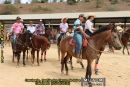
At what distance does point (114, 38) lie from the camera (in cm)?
1197

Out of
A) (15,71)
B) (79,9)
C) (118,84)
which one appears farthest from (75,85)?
(79,9)

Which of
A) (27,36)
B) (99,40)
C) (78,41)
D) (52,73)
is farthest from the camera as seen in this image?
(27,36)

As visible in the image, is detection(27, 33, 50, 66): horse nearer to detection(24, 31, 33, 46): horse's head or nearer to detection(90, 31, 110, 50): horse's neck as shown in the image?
detection(24, 31, 33, 46): horse's head

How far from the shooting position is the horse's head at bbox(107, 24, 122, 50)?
469 inches

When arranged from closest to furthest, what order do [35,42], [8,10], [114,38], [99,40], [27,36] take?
[114,38]
[99,40]
[27,36]
[35,42]
[8,10]

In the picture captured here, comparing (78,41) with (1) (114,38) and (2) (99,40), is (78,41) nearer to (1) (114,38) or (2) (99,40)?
(2) (99,40)

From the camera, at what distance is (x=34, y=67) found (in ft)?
52.3

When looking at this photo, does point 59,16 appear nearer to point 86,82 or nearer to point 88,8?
point 86,82

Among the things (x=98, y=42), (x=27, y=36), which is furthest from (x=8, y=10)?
(x=98, y=42)

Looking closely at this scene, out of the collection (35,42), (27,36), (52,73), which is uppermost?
(27,36)

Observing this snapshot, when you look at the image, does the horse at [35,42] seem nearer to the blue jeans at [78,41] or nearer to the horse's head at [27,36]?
the horse's head at [27,36]

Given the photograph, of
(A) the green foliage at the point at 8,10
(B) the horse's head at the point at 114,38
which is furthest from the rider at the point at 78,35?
(A) the green foliage at the point at 8,10

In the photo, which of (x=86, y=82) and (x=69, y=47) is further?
(x=69, y=47)

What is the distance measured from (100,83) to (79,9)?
77.3 meters
